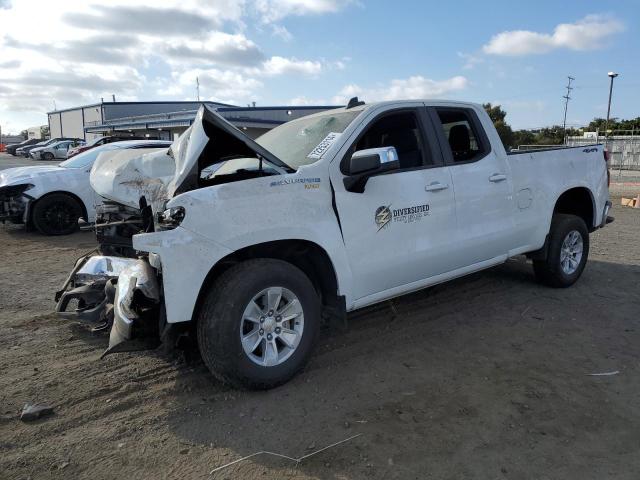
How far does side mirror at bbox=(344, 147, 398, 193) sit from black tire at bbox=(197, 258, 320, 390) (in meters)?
0.79

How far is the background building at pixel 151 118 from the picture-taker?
1146 inches

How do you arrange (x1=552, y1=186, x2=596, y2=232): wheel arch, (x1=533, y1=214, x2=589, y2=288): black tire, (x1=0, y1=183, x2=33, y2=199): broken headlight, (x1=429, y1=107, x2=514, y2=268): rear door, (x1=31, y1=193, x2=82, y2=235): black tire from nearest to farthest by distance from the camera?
(x1=429, y1=107, x2=514, y2=268): rear door → (x1=533, y1=214, x2=589, y2=288): black tire → (x1=552, y1=186, x2=596, y2=232): wheel arch → (x1=0, y1=183, x2=33, y2=199): broken headlight → (x1=31, y1=193, x2=82, y2=235): black tire

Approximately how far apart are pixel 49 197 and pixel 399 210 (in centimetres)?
741

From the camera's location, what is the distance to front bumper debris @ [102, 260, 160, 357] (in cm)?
329

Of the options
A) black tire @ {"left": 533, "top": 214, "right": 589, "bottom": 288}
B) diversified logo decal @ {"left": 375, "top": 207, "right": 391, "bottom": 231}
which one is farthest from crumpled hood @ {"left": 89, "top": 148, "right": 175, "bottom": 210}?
black tire @ {"left": 533, "top": 214, "right": 589, "bottom": 288}

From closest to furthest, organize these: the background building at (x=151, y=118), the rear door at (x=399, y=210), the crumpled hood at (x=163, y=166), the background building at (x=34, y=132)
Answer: the crumpled hood at (x=163, y=166) → the rear door at (x=399, y=210) → the background building at (x=151, y=118) → the background building at (x=34, y=132)

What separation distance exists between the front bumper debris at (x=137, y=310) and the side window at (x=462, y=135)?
2.93 m

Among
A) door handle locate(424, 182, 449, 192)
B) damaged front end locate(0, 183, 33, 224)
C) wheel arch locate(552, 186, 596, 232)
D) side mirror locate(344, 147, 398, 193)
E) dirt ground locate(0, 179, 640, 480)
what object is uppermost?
side mirror locate(344, 147, 398, 193)

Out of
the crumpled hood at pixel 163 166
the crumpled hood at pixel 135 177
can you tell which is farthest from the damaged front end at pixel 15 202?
the crumpled hood at pixel 135 177

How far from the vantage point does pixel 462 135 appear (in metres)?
5.02

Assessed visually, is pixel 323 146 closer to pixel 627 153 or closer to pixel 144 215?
pixel 144 215

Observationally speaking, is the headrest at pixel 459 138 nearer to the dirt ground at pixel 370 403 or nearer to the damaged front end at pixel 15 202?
the dirt ground at pixel 370 403

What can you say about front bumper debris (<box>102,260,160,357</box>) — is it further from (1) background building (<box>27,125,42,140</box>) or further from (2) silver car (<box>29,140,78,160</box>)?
(1) background building (<box>27,125,42,140</box>)

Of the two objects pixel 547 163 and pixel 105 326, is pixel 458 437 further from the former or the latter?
pixel 547 163
